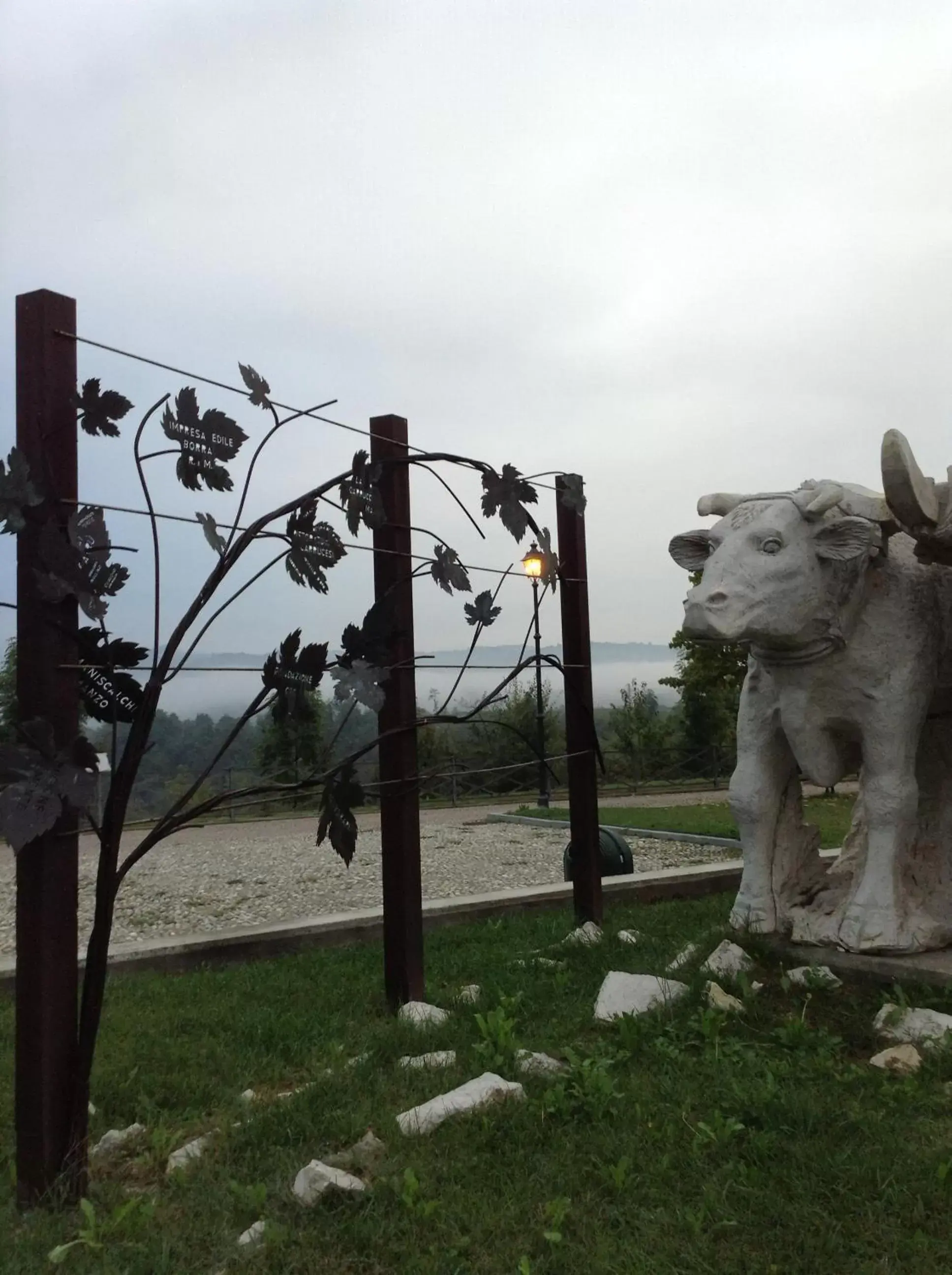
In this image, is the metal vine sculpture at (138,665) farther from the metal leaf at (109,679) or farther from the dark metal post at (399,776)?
the dark metal post at (399,776)

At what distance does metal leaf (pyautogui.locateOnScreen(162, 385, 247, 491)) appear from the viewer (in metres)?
2.68

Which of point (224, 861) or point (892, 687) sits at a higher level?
point (892, 687)

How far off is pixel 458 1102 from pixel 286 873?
7102mm

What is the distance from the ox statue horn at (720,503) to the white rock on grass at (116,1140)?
3.28 meters

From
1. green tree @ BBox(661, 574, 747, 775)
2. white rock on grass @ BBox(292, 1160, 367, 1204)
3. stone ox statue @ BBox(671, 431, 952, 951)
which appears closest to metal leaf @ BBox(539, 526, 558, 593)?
stone ox statue @ BBox(671, 431, 952, 951)

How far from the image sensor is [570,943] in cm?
521

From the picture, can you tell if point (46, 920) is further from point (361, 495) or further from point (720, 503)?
point (720, 503)

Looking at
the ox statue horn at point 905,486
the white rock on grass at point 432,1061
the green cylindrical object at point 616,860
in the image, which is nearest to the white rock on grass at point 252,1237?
the white rock on grass at point 432,1061

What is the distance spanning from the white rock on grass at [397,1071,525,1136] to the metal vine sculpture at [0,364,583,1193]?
2.82ft

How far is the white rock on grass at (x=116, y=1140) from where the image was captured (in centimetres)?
290

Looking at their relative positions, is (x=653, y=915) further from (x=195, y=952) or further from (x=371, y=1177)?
(x=371, y=1177)

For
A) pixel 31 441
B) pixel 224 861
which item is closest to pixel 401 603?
pixel 31 441

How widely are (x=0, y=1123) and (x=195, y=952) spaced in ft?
7.31

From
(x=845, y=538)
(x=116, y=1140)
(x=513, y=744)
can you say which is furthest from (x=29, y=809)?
(x=513, y=744)
